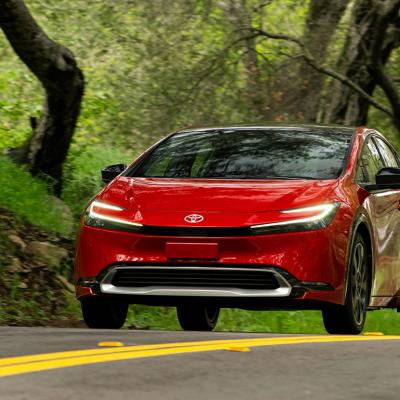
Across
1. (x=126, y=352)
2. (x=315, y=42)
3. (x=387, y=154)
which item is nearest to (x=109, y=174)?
(x=387, y=154)

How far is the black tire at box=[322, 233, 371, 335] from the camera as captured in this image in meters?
8.95

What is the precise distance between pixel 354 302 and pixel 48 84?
795 centimetres

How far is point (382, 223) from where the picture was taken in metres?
9.93

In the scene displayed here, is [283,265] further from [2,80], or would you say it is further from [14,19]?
[2,80]

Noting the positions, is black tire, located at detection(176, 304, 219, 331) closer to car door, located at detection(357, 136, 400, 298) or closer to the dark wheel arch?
car door, located at detection(357, 136, 400, 298)

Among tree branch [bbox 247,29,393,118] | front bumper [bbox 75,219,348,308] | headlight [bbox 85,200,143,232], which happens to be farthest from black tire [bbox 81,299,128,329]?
tree branch [bbox 247,29,393,118]

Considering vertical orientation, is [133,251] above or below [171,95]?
above

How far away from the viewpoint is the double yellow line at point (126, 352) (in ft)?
20.5

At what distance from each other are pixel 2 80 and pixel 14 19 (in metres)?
9.80

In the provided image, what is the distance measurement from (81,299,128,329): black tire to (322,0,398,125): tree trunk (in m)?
8.28

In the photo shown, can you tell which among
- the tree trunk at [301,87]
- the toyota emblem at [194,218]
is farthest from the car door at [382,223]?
the tree trunk at [301,87]

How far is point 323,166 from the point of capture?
9.57 meters

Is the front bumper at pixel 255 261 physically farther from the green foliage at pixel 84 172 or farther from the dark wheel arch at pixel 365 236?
the green foliage at pixel 84 172

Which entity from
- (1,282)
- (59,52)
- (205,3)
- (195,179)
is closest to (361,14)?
(205,3)
